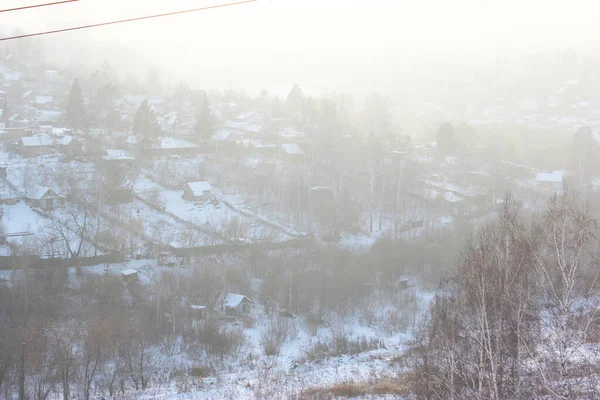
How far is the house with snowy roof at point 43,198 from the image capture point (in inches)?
659

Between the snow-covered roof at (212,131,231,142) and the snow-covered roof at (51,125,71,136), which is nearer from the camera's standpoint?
the snow-covered roof at (51,125,71,136)

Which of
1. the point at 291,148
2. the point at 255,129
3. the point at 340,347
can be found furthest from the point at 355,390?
the point at 255,129

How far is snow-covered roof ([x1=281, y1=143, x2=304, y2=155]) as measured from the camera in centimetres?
2453

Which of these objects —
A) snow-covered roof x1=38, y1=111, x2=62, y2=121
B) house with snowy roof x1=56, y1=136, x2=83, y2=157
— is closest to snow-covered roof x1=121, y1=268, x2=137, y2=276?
house with snowy roof x1=56, y1=136, x2=83, y2=157

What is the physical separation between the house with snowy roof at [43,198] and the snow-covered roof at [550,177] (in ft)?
68.2

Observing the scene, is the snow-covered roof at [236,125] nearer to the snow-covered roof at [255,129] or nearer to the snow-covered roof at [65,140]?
the snow-covered roof at [255,129]

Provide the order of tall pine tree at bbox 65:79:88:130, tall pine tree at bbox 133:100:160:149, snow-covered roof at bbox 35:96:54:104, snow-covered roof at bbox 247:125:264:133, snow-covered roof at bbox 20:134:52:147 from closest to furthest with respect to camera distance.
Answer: snow-covered roof at bbox 20:134:52:147
tall pine tree at bbox 133:100:160:149
tall pine tree at bbox 65:79:88:130
snow-covered roof at bbox 247:125:264:133
snow-covered roof at bbox 35:96:54:104

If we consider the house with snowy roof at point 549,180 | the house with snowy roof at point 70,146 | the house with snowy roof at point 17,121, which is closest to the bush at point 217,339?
the house with snowy roof at point 70,146

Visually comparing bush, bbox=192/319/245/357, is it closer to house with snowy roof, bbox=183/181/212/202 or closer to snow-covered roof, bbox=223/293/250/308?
snow-covered roof, bbox=223/293/250/308

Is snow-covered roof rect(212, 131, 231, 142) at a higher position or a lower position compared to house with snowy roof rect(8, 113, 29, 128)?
lower

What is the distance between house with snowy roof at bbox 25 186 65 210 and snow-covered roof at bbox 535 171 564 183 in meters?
20.8

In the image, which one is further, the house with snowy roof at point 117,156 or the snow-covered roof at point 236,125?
the snow-covered roof at point 236,125

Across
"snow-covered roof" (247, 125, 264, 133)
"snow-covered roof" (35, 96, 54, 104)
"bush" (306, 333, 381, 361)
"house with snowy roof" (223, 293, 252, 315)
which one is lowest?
"bush" (306, 333, 381, 361)

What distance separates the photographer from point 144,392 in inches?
379
